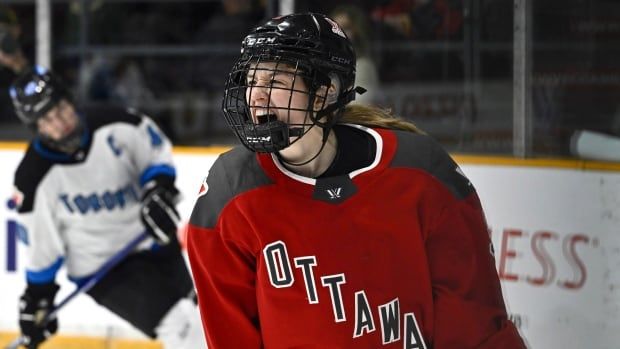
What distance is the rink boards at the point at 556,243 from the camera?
2.86 m

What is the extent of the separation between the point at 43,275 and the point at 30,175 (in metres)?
0.32

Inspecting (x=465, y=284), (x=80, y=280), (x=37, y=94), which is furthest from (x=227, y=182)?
(x=80, y=280)

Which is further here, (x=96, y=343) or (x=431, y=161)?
(x=96, y=343)

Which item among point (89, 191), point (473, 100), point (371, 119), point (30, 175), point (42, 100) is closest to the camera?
point (371, 119)

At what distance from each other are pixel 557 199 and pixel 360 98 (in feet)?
2.76

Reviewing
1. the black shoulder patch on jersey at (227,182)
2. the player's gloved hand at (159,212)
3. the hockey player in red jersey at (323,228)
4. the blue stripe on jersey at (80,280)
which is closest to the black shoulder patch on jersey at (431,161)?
the hockey player in red jersey at (323,228)

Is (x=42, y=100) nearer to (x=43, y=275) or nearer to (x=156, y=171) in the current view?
(x=156, y=171)

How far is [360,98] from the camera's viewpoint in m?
3.62

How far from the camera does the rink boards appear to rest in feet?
9.38

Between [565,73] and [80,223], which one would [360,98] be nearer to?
[565,73]

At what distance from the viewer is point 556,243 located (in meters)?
2.99

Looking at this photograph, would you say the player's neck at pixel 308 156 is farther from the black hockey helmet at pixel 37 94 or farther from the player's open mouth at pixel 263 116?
the black hockey helmet at pixel 37 94

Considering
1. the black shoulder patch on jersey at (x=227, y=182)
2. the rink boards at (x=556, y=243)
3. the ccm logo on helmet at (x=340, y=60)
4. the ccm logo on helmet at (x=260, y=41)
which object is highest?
the ccm logo on helmet at (x=260, y=41)

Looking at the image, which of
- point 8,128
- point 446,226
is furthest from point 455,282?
point 8,128
